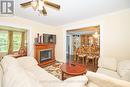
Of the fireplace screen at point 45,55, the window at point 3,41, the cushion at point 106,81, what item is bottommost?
the fireplace screen at point 45,55

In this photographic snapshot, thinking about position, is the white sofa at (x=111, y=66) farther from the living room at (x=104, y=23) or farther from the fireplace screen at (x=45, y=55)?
the fireplace screen at (x=45, y=55)

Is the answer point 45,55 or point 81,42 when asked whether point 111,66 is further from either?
point 81,42

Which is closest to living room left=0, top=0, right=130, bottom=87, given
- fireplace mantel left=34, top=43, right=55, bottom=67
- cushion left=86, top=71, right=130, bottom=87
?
fireplace mantel left=34, top=43, right=55, bottom=67

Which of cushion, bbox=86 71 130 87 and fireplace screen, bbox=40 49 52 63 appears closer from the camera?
cushion, bbox=86 71 130 87

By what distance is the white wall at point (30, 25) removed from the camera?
11.7 feet

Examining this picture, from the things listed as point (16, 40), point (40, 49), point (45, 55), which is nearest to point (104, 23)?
point (40, 49)

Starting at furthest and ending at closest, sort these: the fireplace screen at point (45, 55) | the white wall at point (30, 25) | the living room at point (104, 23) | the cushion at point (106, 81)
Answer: the fireplace screen at point (45, 55), the white wall at point (30, 25), the living room at point (104, 23), the cushion at point (106, 81)

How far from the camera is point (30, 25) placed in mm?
4254

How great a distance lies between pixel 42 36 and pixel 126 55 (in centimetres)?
352

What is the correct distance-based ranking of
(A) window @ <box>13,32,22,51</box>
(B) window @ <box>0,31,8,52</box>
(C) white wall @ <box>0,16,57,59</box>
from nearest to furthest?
(C) white wall @ <box>0,16,57,59</box> → (B) window @ <box>0,31,8,52</box> → (A) window @ <box>13,32,22,51</box>

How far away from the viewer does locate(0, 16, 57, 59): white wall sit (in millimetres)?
3559

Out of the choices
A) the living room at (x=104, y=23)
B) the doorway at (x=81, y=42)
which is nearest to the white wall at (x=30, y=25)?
the living room at (x=104, y=23)

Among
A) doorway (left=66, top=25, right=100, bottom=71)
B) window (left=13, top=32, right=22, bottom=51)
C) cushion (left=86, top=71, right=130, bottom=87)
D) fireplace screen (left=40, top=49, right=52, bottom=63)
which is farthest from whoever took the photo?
doorway (left=66, top=25, right=100, bottom=71)

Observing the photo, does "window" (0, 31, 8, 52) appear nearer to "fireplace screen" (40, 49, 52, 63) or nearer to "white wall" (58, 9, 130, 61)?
"fireplace screen" (40, 49, 52, 63)
